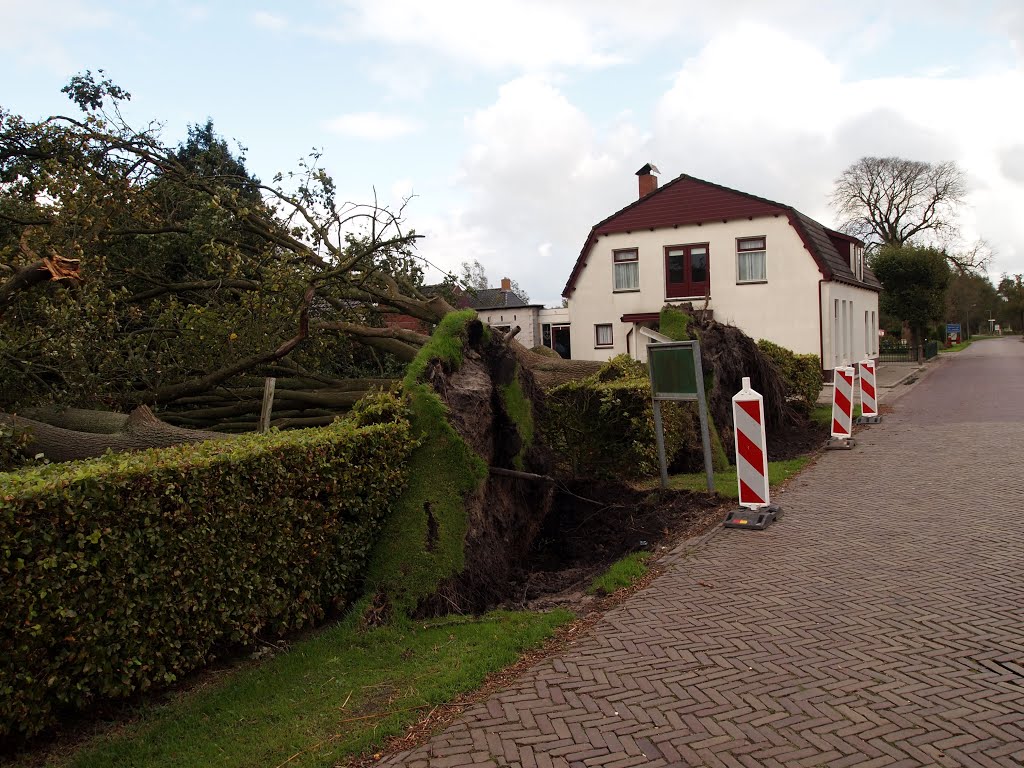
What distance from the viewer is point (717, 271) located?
95.5 feet

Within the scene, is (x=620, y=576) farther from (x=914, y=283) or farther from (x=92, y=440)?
(x=914, y=283)

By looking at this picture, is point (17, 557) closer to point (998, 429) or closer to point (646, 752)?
point (646, 752)

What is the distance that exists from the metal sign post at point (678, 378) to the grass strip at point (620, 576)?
95.1 inches

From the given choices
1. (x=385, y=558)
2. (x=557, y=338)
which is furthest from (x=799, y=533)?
(x=557, y=338)

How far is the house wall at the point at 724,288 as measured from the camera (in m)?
27.5

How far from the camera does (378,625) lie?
532cm

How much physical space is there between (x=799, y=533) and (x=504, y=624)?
3501 mm

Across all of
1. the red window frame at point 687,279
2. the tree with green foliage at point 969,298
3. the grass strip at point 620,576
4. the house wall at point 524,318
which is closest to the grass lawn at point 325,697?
the grass strip at point 620,576

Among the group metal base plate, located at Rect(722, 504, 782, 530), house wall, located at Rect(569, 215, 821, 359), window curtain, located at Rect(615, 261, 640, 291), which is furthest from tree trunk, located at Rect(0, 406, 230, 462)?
window curtain, located at Rect(615, 261, 640, 291)

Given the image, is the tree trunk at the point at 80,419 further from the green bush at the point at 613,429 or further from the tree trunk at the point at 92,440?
the green bush at the point at 613,429

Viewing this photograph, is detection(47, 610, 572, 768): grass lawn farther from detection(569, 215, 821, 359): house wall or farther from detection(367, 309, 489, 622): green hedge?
detection(569, 215, 821, 359): house wall

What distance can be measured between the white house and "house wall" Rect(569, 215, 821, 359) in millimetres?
37

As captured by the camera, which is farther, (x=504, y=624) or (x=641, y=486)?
(x=641, y=486)

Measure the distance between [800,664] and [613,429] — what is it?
643cm
